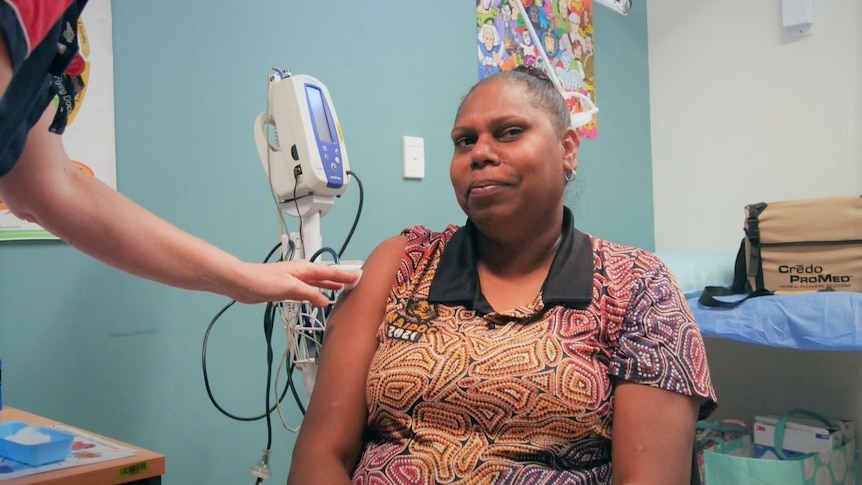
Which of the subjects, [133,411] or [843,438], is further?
[843,438]

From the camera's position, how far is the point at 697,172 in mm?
2916

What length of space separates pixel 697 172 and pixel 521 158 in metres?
1.93

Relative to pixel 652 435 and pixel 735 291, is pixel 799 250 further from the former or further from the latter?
pixel 652 435

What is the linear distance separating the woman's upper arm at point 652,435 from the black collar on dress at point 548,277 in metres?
0.18

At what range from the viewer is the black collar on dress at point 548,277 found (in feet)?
3.86

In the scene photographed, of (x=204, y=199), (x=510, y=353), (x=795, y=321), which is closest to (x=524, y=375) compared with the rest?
(x=510, y=353)

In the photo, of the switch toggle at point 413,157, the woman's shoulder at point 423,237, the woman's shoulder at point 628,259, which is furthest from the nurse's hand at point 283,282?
the switch toggle at point 413,157

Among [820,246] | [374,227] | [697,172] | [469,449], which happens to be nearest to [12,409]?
[469,449]

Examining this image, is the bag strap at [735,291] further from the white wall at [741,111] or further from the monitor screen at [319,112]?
the monitor screen at [319,112]

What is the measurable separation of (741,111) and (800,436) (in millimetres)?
1325

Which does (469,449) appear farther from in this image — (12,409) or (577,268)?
(12,409)

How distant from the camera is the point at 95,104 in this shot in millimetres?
1475

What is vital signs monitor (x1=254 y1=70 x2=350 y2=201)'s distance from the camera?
4.30 ft

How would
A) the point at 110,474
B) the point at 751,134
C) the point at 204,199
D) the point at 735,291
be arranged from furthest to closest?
1. the point at 751,134
2. the point at 735,291
3. the point at 204,199
4. the point at 110,474
